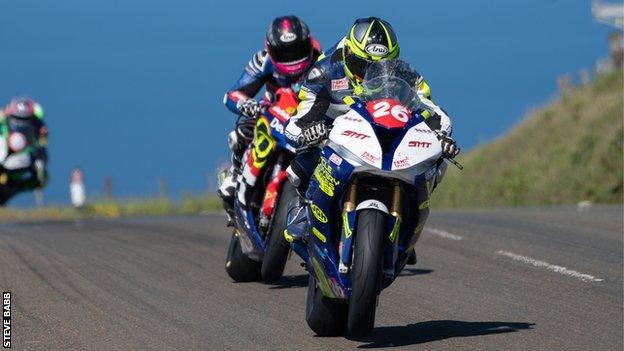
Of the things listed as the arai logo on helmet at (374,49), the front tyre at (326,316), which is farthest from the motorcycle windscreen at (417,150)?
the front tyre at (326,316)

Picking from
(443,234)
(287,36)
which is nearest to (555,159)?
(443,234)

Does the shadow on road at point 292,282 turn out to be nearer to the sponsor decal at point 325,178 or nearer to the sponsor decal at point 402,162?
the sponsor decal at point 325,178

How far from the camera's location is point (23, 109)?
99.1 ft

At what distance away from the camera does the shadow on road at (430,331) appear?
8.84 m

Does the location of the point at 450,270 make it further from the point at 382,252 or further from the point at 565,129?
the point at 565,129

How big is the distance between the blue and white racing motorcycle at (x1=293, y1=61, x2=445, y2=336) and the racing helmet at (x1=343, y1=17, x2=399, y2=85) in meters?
0.31

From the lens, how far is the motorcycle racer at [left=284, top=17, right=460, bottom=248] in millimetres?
9109

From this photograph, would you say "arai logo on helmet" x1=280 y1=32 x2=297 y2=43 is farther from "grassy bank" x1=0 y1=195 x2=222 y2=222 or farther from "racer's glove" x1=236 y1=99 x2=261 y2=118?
"grassy bank" x1=0 y1=195 x2=222 y2=222

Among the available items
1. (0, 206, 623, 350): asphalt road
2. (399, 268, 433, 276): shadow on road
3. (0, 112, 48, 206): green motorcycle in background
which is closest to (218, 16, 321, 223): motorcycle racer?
(0, 206, 623, 350): asphalt road

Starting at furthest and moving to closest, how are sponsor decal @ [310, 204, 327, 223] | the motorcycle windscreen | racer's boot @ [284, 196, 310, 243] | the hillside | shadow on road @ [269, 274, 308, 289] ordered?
the hillside
shadow on road @ [269, 274, 308, 289]
racer's boot @ [284, 196, 310, 243]
sponsor decal @ [310, 204, 327, 223]
the motorcycle windscreen

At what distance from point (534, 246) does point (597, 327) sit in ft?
17.2

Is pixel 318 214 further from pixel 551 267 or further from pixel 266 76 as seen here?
pixel 551 267

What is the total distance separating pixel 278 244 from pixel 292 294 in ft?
1.41

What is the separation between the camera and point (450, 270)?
12.7m
